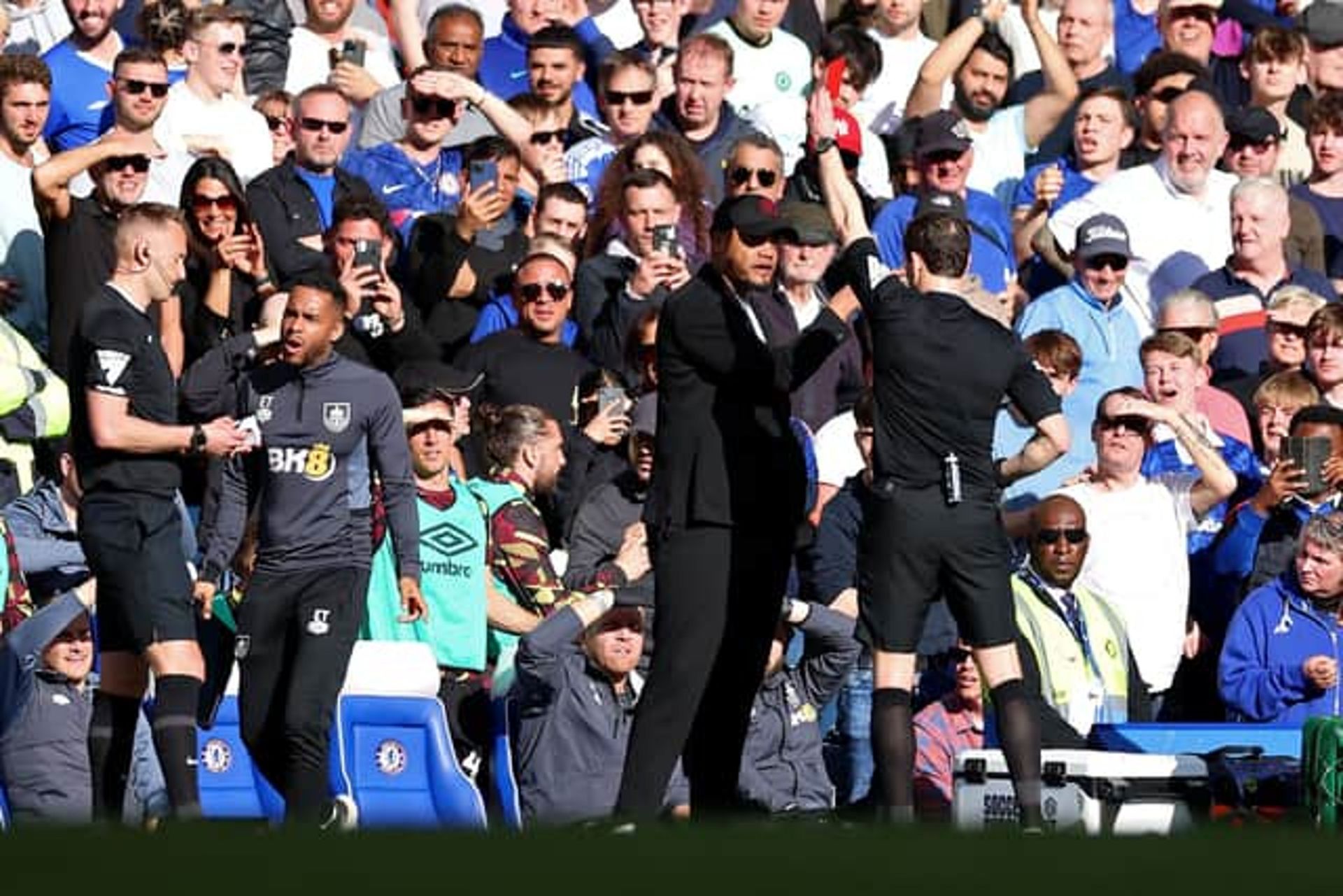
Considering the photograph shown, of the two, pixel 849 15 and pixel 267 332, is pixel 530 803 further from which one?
pixel 849 15

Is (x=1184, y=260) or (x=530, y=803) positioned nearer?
(x=530, y=803)

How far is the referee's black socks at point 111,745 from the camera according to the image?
10938mm

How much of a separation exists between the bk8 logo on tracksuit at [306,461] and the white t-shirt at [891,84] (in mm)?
5603

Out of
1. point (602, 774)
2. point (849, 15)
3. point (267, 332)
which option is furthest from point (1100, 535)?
point (849, 15)

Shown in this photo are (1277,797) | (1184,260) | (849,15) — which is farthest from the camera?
(849,15)

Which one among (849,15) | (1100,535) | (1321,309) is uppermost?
(849,15)

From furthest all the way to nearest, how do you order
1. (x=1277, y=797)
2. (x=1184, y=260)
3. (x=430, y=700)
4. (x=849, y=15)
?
(x=849, y=15), (x=1184, y=260), (x=430, y=700), (x=1277, y=797)

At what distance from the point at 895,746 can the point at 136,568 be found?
2.56 metres

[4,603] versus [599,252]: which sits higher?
[599,252]

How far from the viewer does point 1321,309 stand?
14.0m

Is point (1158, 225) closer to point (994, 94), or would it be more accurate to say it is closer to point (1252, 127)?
point (1252, 127)

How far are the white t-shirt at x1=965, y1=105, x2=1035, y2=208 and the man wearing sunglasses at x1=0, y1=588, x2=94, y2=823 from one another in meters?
5.84

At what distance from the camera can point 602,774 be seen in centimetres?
1136

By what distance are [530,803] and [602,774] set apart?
0.27m
